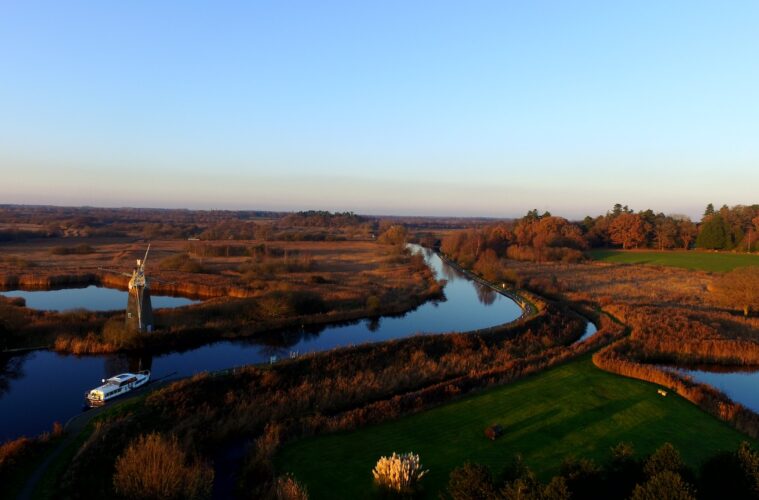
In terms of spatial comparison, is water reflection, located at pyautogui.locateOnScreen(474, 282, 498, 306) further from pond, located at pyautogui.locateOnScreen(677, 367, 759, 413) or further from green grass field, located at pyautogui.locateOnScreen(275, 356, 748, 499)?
green grass field, located at pyautogui.locateOnScreen(275, 356, 748, 499)

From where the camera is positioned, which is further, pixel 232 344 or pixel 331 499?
pixel 232 344

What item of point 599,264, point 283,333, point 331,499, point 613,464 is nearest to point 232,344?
point 283,333

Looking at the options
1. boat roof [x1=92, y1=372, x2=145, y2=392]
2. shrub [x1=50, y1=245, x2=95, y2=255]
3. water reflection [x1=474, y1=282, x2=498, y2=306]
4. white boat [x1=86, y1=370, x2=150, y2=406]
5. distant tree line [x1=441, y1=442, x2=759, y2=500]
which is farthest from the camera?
shrub [x1=50, y1=245, x2=95, y2=255]

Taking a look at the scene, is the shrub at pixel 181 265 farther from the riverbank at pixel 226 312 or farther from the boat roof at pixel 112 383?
the boat roof at pixel 112 383

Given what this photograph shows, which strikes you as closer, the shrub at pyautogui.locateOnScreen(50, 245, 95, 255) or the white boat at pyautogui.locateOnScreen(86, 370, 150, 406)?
the white boat at pyautogui.locateOnScreen(86, 370, 150, 406)

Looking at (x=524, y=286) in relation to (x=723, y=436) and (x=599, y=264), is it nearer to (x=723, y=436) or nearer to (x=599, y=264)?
(x=599, y=264)

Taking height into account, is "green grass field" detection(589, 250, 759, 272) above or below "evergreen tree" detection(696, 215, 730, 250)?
below

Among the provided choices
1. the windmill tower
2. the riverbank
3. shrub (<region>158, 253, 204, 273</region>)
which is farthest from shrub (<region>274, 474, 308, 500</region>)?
shrub (<region>158, 253, 204, 273</region>)

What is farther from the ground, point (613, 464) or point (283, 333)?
point (613, 464)

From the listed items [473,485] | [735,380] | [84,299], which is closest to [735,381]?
[735,380]
